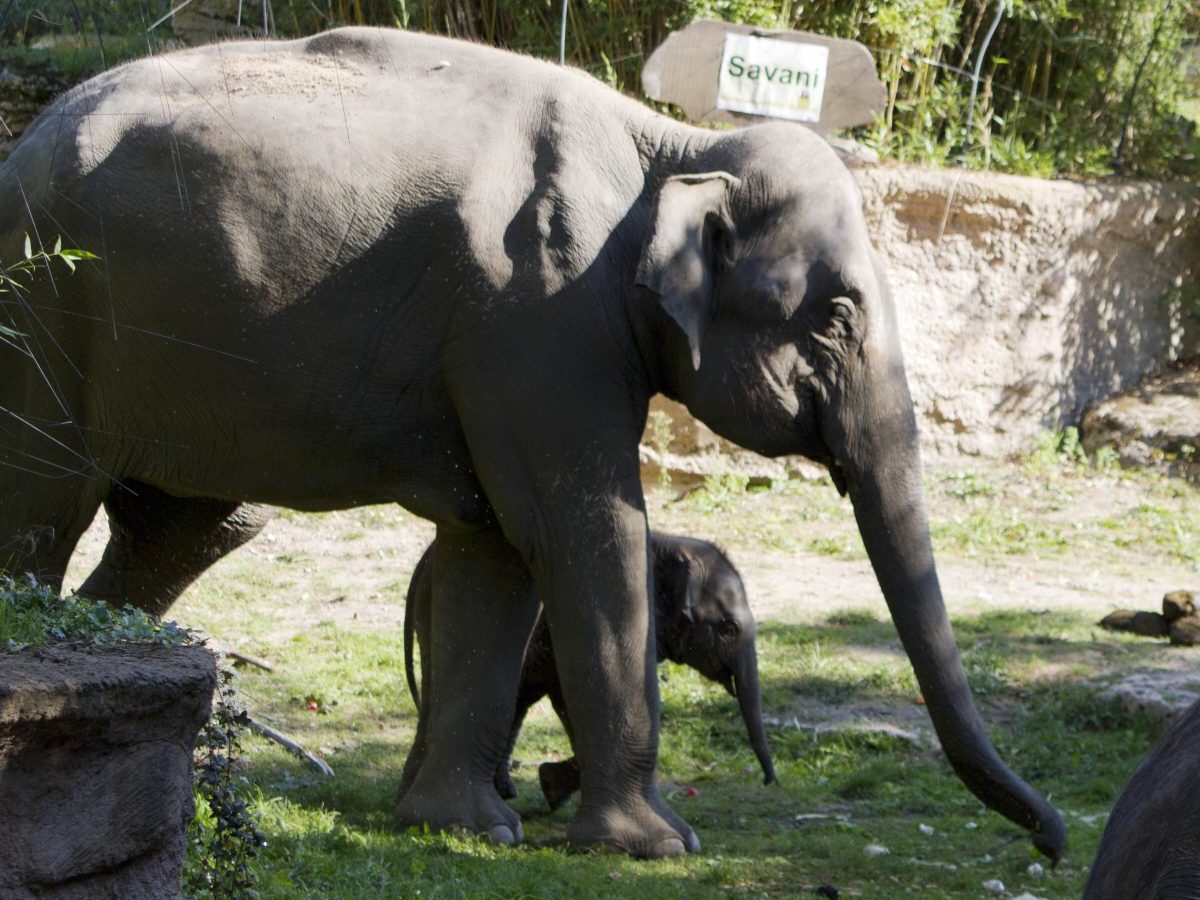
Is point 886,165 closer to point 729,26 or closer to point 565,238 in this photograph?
point 729,26

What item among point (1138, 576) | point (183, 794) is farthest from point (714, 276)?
point (1138, 576)

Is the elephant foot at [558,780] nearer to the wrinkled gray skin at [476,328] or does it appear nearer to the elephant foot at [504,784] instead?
the elephant foot at [504,784]

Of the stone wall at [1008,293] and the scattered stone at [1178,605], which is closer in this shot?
the scattered stone at [1178,605]

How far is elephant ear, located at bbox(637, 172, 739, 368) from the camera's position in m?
5.60

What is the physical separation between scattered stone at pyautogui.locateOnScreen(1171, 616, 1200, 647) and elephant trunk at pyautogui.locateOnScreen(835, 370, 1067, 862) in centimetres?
365

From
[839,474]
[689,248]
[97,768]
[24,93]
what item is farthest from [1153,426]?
[97,768]

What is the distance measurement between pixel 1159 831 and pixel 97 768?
1.93m

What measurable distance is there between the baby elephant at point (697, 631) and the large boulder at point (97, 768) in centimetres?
364

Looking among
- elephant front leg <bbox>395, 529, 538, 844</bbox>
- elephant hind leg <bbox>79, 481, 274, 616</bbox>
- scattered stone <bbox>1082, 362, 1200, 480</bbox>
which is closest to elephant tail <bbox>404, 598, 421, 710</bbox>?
elephant front leg <bbox>395, 529, 538, 844</bbox>

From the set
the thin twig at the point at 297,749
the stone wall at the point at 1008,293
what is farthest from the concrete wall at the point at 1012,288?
the thin twig at the point at 297,749

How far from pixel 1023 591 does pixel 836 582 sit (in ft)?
3.80

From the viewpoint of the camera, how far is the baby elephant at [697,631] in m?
7.06

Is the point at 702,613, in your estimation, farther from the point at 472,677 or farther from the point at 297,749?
the point at 297,749

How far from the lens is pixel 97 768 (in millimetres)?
3188
